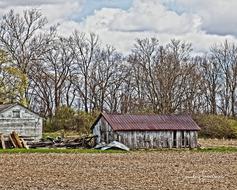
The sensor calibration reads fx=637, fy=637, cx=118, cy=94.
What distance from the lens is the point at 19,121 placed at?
62.9 meters

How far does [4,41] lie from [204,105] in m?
34.1

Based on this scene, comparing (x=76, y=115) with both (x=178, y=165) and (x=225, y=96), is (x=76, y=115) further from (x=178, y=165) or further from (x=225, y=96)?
(x=178, y=165)

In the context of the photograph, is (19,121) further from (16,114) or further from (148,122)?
(148,122)

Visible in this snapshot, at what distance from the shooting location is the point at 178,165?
36469 millimetres

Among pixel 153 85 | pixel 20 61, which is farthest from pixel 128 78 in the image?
pixel 20 61

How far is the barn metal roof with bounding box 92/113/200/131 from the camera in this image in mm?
57781

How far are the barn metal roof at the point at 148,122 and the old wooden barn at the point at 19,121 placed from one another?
825 centimetres

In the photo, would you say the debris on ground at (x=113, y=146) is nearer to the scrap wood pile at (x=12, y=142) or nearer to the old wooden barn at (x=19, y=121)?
the scrap wood pile at (x=12, y=142)

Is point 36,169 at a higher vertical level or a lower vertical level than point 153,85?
lower

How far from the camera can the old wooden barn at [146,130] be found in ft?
188

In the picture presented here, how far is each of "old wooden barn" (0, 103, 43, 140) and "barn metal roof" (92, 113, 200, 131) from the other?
8.25m

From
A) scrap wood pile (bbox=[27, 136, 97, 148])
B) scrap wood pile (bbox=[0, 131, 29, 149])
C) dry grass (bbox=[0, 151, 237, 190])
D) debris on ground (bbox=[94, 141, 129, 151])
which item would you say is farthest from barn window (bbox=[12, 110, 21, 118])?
dry grass (bbox=[0, 151, 237, 190])

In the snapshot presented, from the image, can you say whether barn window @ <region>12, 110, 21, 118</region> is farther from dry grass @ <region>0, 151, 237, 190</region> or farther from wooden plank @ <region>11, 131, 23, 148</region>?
dry grass @ <region>0, 151, 237, 190</region>

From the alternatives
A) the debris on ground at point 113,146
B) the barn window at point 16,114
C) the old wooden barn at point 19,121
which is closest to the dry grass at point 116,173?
the debris on ground at point 113,146
